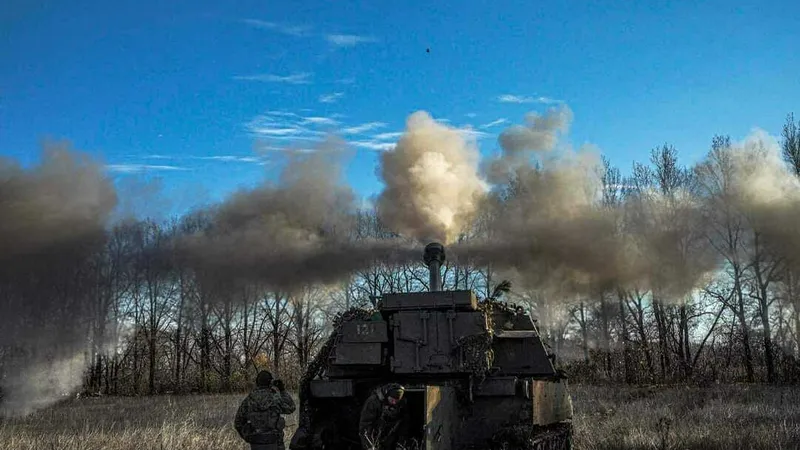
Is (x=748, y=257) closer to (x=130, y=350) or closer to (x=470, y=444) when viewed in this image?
(x=470, y=444)

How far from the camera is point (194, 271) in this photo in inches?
599

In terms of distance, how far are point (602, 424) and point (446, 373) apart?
19.3ft

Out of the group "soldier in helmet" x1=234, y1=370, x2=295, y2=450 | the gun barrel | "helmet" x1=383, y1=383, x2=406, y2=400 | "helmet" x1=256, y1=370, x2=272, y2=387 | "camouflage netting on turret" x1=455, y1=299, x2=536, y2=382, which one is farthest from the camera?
the gun barrel

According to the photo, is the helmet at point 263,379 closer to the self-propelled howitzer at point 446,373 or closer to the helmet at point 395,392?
the self-propelled howitzer at point 446,373

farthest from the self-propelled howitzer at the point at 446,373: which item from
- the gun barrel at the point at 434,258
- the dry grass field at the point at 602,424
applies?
the dry grass field at the point at 602,424

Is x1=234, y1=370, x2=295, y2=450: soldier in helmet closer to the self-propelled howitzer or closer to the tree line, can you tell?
the self-propelled howitzer

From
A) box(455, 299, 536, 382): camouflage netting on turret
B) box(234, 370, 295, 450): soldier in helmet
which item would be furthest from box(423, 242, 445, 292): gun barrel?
box(234, 370, 295, 450): soldier in helmet

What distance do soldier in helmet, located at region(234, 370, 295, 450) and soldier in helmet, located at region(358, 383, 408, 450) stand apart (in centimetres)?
93

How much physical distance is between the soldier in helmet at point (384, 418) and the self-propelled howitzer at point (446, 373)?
251mm

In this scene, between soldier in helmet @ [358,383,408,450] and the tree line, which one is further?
the tree line

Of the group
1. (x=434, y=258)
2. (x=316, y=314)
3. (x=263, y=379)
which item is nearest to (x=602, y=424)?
(x=434, y=258)

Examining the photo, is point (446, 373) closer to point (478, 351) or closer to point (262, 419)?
point (478, 351)

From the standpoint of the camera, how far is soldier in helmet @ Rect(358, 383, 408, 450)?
315 inches

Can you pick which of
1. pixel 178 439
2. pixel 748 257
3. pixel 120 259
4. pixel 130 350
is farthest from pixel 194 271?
pixel 748 257
